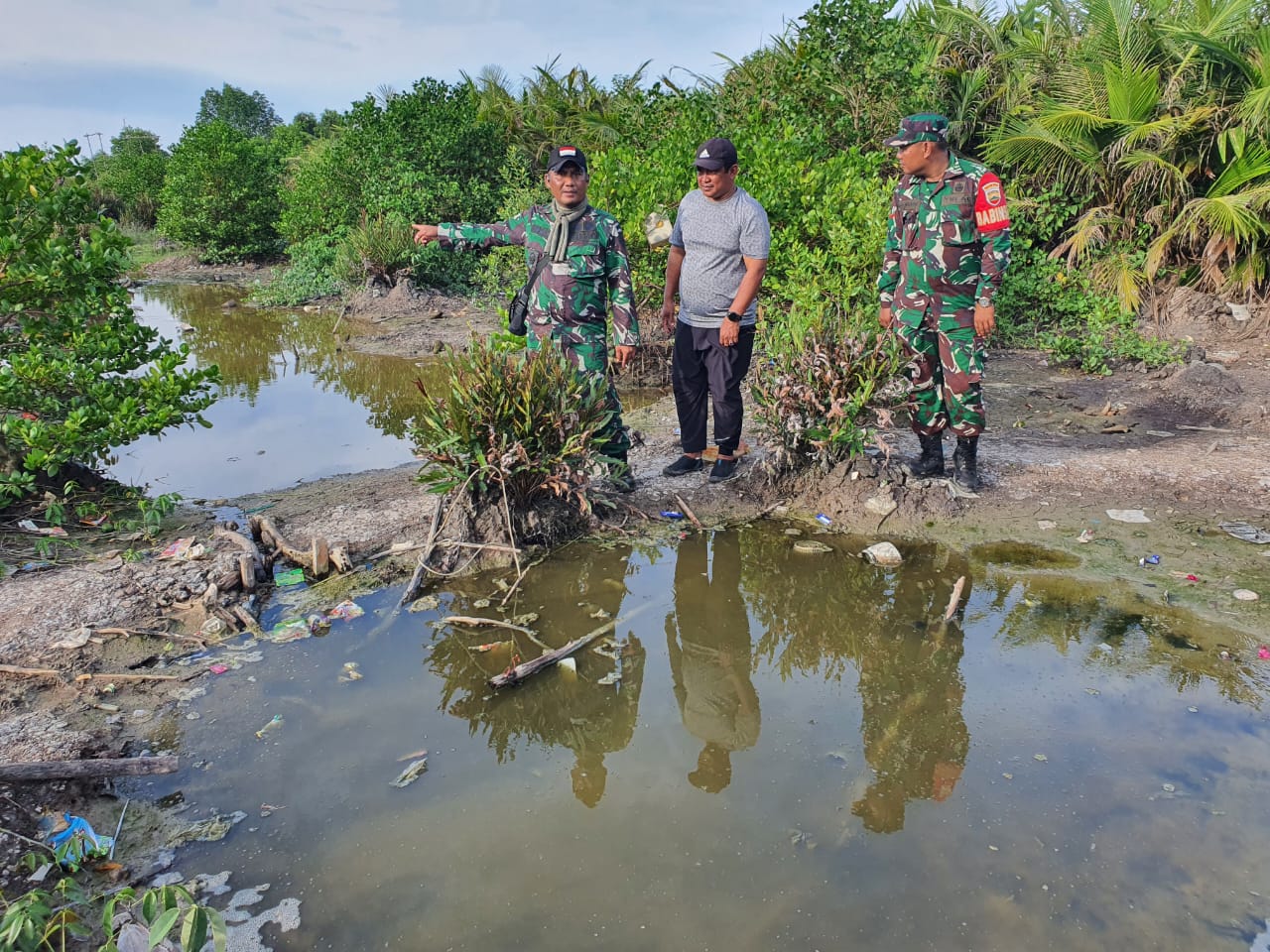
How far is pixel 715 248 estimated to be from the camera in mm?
4363

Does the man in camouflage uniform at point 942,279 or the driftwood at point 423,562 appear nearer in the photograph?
the driftwood at point 423,562

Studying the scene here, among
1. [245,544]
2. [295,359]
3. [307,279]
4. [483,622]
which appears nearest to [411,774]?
[483,622]

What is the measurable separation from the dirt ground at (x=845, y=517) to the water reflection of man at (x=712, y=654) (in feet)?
1.35

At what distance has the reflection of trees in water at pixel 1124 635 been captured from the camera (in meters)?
3.07

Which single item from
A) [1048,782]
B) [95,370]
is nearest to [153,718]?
[95,370]

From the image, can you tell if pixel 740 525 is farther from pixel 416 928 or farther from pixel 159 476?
pixel 159 476

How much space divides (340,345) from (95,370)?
20.1ft

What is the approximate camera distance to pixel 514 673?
306cm

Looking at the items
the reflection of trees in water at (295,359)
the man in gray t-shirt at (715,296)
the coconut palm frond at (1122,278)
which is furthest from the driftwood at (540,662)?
the coconut palm frond at (1122,278)

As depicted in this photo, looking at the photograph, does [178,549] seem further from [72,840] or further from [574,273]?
[574,273]

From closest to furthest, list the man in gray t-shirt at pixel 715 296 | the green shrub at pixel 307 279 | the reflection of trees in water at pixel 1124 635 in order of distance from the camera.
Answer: the reflection of trees in water at pixel 1124 635 → the man in gray t-shirt at pixel 715 296 → the green shrub at pixel 307 279

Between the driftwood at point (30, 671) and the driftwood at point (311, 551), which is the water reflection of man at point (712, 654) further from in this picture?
the driftwood at point (30, 671)

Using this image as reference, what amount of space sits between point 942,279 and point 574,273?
6.16 feet

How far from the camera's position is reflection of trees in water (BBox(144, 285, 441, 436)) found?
305 inches
